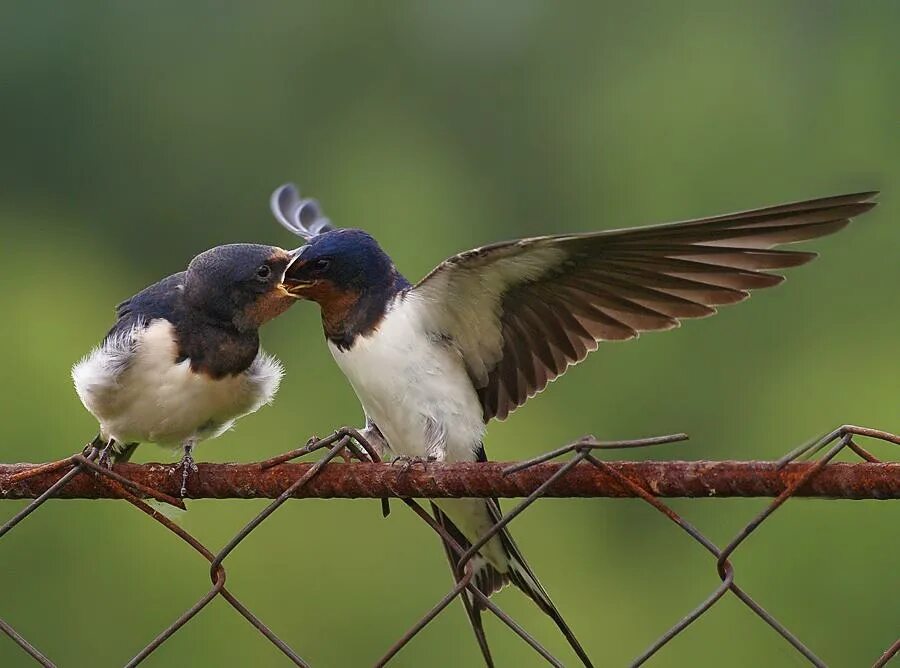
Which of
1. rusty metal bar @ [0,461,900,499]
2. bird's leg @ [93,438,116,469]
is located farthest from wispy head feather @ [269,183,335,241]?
rusty metal bar @ [0,461,900,499]

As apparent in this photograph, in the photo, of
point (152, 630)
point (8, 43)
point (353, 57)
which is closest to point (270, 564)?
point (152, 630)

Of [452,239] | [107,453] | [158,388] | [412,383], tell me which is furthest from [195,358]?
[452,239]

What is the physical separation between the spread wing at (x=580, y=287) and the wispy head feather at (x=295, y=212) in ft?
1.69

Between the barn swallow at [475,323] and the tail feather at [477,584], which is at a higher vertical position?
the barn swallow at [475,323]

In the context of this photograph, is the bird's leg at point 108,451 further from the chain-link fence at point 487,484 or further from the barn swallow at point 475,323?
the chain-link fence at point 487,484

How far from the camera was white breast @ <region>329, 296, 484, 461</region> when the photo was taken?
5.29 feet

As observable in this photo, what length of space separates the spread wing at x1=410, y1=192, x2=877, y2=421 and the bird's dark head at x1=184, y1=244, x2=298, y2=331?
0.23 metres

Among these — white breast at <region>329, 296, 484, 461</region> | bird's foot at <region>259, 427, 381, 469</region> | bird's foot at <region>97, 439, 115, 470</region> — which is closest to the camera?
bird's foot at <region>259, 427, 381, 469</region>

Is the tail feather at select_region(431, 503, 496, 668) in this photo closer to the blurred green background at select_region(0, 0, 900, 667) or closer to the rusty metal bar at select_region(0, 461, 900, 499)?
the rusty metal bar at select_region(0, 461, 900, 499)

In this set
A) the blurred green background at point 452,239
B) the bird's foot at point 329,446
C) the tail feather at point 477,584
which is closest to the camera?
the bird's foot at point 329,446

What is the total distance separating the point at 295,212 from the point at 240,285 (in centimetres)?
44

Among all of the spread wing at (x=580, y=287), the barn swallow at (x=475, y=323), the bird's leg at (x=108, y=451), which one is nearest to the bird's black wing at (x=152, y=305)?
the bird's leg at (x=108, y=451)

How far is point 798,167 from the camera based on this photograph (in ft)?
51.8

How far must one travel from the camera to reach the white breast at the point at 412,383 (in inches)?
63.5
